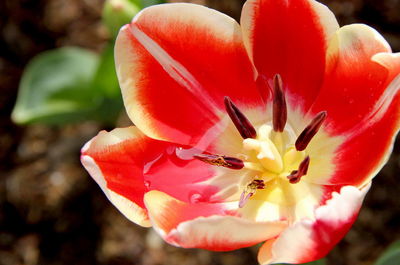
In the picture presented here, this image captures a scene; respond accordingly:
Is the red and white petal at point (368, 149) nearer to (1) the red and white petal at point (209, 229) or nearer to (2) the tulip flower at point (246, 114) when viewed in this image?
(2) the tulip flower at point (246, 114)

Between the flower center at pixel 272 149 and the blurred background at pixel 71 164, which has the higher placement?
the flower center at pixel 272 149

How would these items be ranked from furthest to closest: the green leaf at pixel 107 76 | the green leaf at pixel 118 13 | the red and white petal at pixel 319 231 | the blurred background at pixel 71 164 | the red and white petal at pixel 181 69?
the blurred background at pixel 71 164 → the green leaf at pixel 107 76 → the green leaf at pixel 118 13 → the red and white petal at pixel 181 69 → the red and white petal at pixel 319 231

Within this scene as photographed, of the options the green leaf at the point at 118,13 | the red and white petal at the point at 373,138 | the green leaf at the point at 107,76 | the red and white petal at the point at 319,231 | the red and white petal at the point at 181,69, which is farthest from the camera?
the green leaf at the point at 107,76

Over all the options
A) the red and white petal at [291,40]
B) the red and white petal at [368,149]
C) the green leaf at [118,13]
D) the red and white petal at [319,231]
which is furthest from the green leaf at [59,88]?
the red and white petal at [319,231]

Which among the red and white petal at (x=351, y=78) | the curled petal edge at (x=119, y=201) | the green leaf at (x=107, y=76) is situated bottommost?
the green leaf at (x=107, y=76)

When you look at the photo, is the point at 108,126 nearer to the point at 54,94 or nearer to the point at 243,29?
the point at 54,94

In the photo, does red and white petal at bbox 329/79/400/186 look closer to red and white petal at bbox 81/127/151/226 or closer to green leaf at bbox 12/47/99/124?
red and white petal at bbox 81/127/151/226
